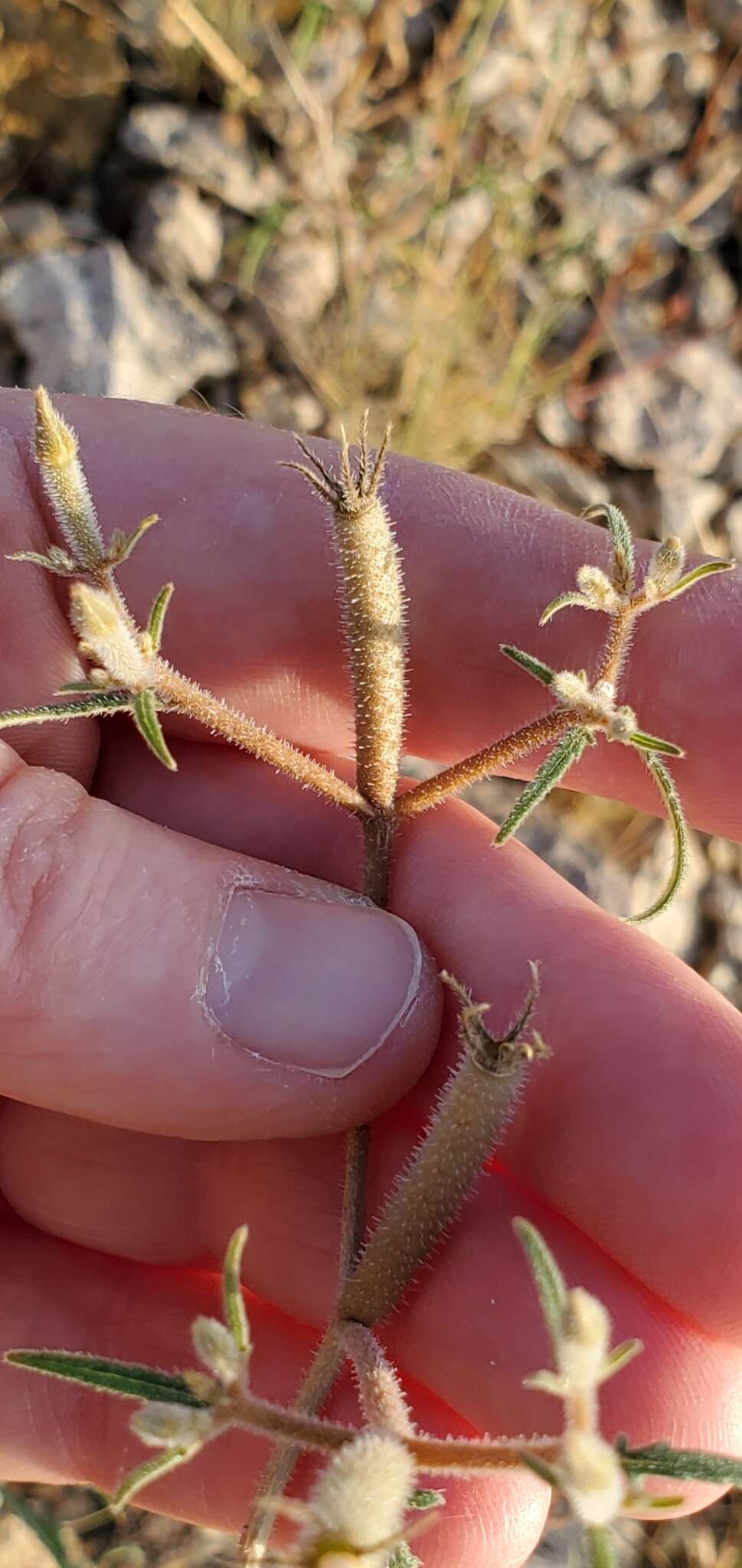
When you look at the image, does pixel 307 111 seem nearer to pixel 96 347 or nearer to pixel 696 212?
pixel 96 347

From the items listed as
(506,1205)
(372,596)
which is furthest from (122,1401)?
(372,596)

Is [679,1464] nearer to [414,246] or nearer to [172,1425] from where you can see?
[172,1425]

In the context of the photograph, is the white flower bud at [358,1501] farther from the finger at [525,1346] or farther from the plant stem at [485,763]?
the plant stem at [485,763]

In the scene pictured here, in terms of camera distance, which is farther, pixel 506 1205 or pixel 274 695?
pixel 274 695

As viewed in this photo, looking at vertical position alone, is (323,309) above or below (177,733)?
above

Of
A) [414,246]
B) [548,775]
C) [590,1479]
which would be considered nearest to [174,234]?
[414,246]

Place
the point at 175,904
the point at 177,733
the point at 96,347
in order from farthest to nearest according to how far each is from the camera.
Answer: the point at 96,347, the point at 177,733, the point at 175,904

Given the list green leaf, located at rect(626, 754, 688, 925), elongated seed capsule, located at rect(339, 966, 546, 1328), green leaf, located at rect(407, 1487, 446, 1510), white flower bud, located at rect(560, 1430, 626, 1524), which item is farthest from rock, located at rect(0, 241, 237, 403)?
white flower bud, located at rect(560, 1430, 626, 1524)

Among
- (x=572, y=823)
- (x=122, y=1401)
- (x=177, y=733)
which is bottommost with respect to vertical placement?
(x=122, y=1401)
